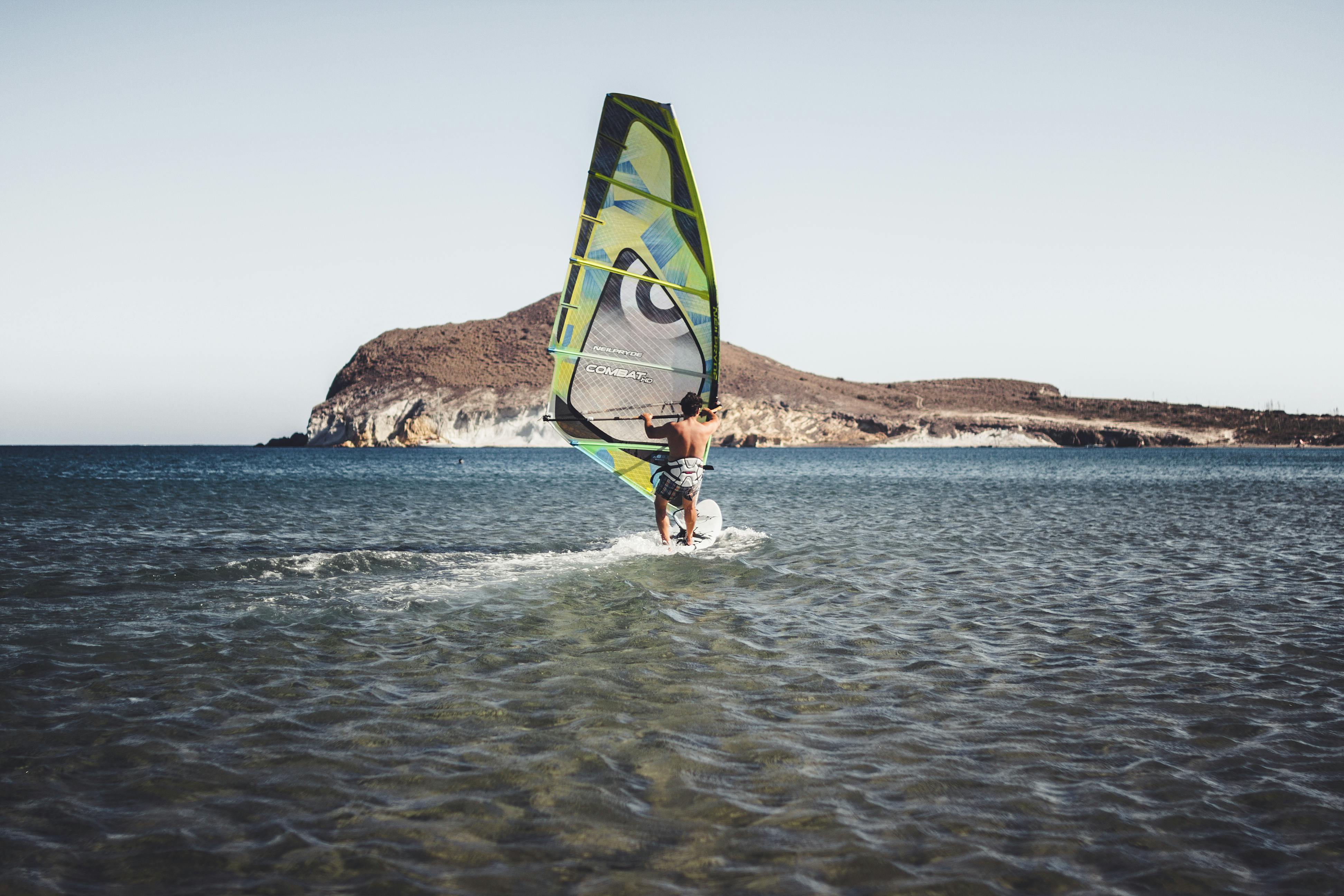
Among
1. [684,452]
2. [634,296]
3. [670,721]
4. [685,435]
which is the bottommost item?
[670,721]

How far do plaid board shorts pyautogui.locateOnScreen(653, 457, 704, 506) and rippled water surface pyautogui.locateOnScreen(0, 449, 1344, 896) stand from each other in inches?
43.4

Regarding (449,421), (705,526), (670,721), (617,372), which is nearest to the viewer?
(670,721)

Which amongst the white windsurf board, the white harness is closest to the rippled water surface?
the white windsurf board

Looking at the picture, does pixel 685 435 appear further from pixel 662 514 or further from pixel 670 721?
pixel 670 721

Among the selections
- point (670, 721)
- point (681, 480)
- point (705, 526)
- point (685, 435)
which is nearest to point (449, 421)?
point (705, 526)

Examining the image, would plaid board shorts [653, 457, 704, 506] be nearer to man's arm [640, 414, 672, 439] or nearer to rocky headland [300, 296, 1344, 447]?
man's arm [640, 414, 672, 439]

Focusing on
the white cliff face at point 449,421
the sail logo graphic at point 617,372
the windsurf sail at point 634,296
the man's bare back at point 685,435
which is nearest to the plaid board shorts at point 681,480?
the man's bare back at point 685,435

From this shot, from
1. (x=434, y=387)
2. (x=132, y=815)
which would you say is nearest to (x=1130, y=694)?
(x=132, y=815)

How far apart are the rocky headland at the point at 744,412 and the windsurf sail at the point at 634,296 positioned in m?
118

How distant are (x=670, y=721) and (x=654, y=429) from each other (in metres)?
7.30

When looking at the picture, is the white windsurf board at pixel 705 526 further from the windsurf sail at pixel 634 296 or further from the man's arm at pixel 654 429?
the man's arm at pixel 654 429

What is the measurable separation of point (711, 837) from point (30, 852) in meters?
3.09

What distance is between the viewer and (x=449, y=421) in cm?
13688

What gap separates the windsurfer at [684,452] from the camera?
12.8 m
